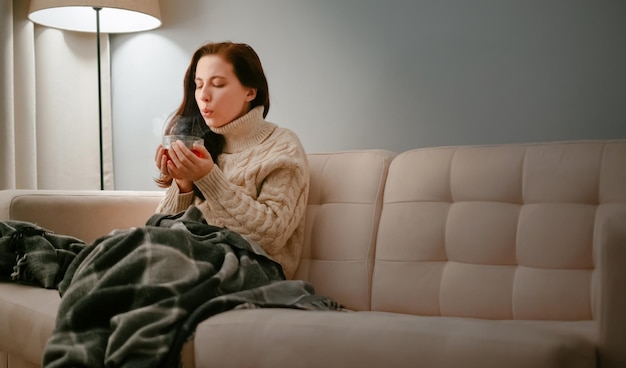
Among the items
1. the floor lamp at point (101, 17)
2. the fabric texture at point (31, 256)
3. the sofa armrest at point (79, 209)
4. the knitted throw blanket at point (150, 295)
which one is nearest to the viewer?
the knitted throw blanket at point (150, 295)

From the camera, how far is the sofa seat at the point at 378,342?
1.09 metres

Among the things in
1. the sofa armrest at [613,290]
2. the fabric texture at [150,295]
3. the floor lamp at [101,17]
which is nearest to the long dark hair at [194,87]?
the fabric texture at [150,295]

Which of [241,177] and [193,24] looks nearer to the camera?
→ [241,177]

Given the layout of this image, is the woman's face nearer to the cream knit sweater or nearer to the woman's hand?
the cream knit sweater

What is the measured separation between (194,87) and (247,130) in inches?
9.7

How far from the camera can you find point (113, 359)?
1.36m

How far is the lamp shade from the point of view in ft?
9.32

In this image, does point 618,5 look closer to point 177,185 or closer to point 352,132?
point 352,132

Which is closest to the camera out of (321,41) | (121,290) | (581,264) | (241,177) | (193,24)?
(121,290)

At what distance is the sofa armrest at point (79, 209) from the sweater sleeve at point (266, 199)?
386 millimetres

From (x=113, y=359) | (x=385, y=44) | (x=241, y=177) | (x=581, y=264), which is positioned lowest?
(x=113, y=359)

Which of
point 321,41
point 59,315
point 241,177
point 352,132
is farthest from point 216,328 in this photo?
point 321,41

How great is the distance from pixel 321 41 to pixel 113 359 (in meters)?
1.52

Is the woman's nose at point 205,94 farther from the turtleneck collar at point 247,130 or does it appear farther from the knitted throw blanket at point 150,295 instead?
the knitted throw blanket at point 150,295
